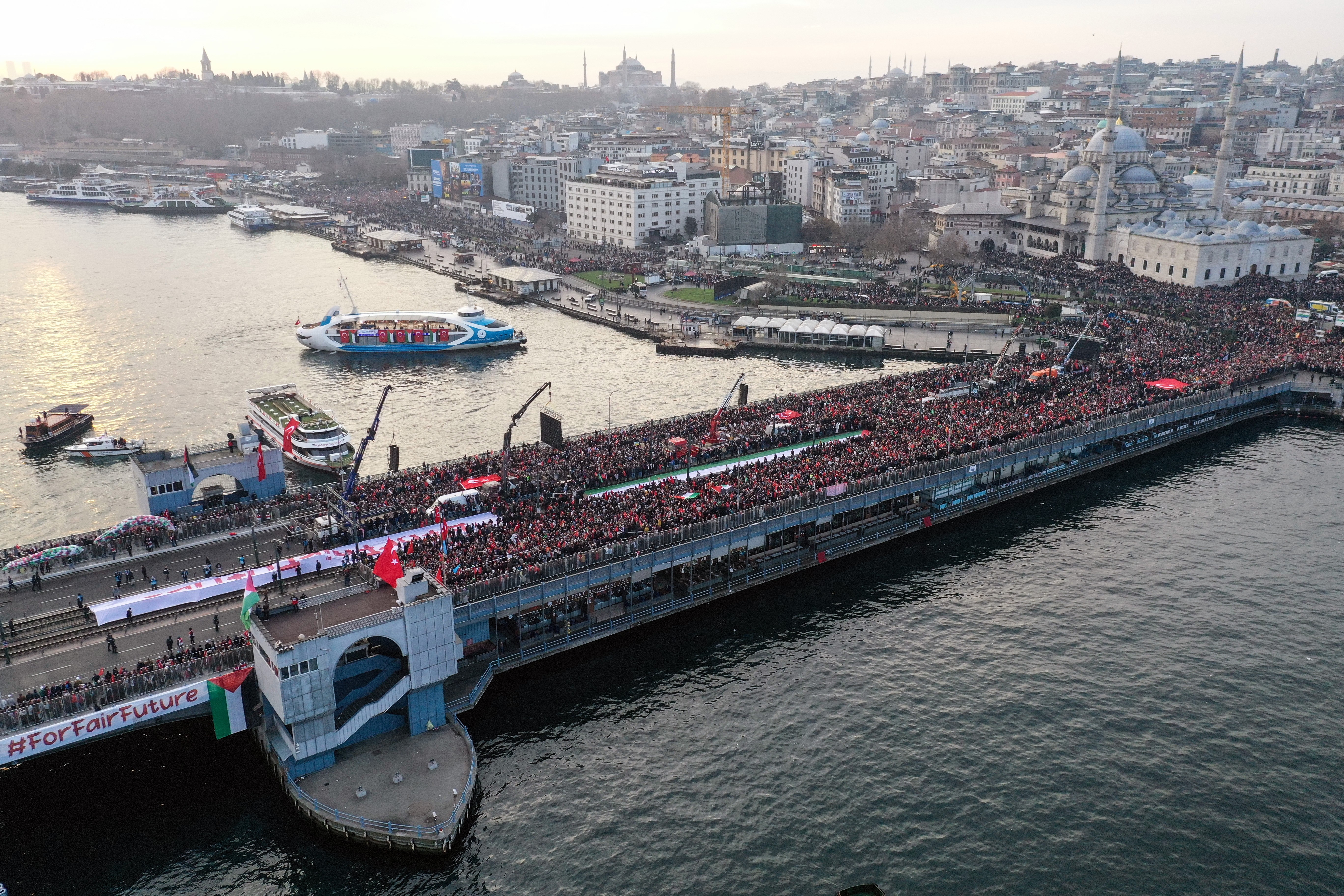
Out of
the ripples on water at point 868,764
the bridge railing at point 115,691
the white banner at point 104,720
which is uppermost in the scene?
the bridge railing at point 115,691

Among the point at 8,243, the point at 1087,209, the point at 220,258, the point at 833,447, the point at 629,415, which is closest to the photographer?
the point at 833,447

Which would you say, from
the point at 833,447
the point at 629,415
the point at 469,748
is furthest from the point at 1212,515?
the point at 469,748

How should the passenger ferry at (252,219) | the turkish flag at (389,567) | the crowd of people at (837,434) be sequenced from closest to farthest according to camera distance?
the turkish flag at (389,567) → the crowd of people at (837,434) → the passenger ferry at (252,219)

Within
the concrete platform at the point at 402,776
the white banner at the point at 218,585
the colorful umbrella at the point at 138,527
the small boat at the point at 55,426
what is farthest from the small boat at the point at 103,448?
the concrete platform at the point at 402,776

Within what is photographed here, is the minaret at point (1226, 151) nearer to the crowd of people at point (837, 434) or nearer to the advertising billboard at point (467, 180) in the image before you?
the crowd of people at point (837, 434)

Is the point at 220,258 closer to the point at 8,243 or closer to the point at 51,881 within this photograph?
the point at 8,243

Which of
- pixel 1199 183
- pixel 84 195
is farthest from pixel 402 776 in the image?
pixel 84 195
